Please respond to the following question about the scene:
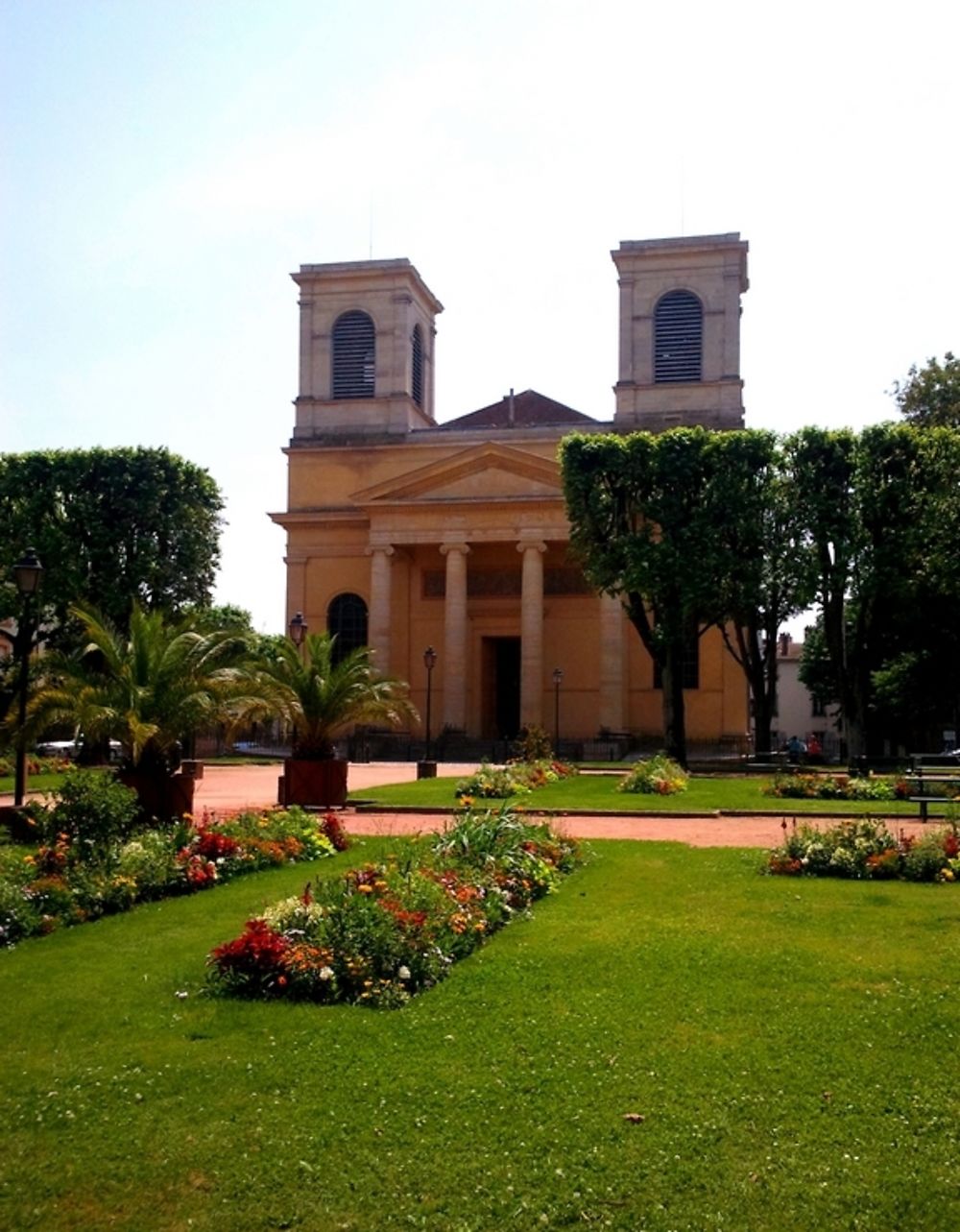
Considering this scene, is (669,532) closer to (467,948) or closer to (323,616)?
(323,616)

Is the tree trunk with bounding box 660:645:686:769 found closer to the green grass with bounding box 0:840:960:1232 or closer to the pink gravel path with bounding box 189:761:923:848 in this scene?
the pink gravel path with bounding box 189:761:923:848

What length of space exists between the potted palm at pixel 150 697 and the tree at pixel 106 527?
21.9 m

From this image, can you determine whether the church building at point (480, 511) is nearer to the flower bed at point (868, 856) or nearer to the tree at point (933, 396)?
the tree at point (933, 396)

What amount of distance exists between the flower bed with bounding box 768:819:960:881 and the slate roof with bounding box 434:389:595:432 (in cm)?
4159

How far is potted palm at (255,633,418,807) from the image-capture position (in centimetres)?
1973

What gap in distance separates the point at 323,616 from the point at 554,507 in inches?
440

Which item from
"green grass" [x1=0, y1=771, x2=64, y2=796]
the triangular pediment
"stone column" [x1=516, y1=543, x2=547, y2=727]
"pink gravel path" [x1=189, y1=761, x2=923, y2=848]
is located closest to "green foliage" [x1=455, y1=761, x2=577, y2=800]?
"pink gravel path" [x1=189, y1=761, x2=923, y2=848]

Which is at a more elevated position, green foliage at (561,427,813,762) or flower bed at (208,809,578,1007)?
green foliage at (561,427,813,762)

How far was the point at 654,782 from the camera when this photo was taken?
79.6 ft

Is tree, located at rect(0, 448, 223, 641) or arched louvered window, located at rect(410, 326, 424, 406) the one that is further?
arched louvered window, located at rect(410, 326, 424, 406)

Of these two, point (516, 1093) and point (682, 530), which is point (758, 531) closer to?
point (682, 530)

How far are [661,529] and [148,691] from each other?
70.3ft

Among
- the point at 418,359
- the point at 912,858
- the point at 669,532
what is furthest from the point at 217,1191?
the point at 418,359

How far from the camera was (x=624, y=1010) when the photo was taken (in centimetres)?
737
